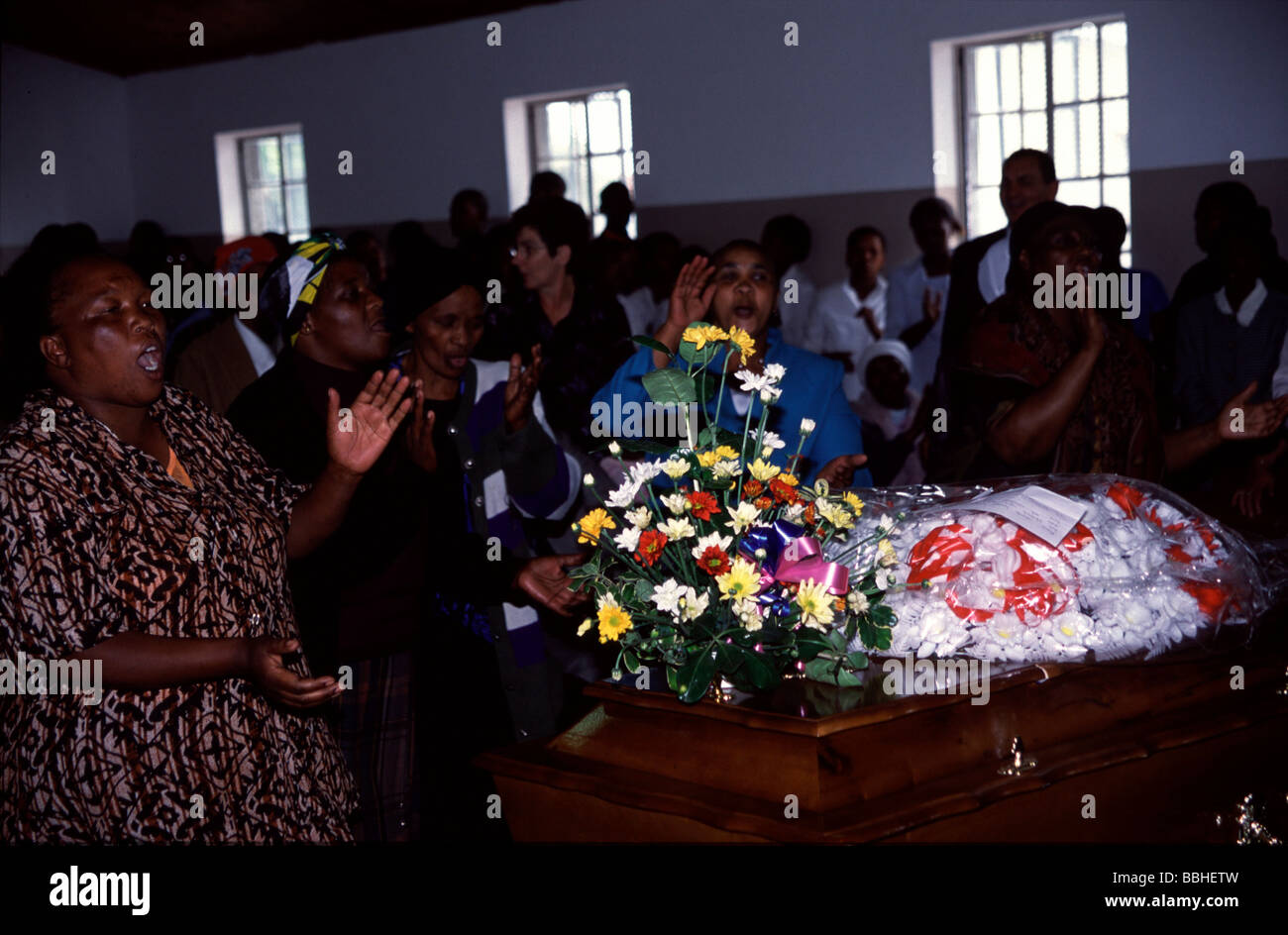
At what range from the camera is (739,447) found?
251 centimetres

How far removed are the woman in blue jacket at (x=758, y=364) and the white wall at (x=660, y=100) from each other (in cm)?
447

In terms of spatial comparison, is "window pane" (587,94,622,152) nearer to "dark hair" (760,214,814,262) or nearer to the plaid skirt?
"dark hair" (760,214,814,262)

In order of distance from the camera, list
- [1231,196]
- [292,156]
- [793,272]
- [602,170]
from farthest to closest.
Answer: [292,156], [602,170], [793,272], [1231,196]

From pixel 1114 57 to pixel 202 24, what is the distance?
6.93m

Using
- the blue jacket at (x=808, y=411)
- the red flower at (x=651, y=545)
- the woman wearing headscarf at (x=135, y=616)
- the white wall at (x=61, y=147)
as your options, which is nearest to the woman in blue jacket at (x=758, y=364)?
the blue jacket at (x=808, y=411)

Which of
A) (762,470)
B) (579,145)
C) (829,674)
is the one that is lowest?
(829,674)

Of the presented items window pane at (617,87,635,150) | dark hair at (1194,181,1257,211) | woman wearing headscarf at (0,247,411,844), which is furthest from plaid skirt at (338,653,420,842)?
window pane at (617,87,635,150)

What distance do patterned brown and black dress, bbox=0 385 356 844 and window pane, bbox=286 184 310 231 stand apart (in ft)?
30.6

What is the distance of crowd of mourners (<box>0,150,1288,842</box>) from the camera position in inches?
86.9

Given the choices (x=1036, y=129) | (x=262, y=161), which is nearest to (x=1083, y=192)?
(x=1036, y=129)

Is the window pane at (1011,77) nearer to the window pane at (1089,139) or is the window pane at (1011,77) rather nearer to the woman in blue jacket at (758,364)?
the window pane at (1089,139)

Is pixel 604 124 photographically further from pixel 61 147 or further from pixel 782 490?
pixel 782 490

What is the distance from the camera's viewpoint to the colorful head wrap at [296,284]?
332 cm

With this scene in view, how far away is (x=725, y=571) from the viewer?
2.18 m
